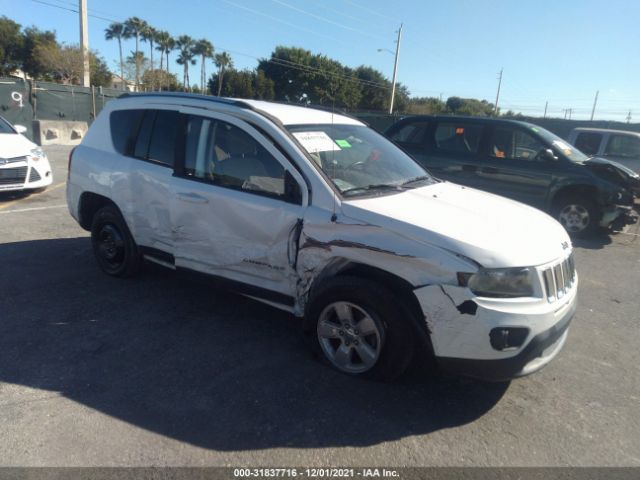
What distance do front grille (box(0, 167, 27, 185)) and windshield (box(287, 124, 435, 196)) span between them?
21.8 feet

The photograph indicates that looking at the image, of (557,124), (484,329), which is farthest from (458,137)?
(557,124)

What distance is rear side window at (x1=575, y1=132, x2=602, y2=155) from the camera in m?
11.8

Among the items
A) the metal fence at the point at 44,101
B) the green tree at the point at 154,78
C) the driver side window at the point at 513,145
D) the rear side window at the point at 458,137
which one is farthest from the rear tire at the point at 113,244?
the green tree at the point at 154,78

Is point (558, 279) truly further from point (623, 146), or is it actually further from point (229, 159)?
point (623, 146)

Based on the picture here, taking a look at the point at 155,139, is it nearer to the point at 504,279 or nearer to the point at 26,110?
the point at 504,279

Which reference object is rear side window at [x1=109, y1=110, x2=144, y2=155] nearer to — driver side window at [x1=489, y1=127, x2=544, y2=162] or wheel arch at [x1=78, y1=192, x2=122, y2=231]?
wheel arch at [x1=78, y1=192, x2=122, y2=231]

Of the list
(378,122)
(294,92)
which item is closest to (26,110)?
(378,122)

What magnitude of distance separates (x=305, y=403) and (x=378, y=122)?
22826 millimetres

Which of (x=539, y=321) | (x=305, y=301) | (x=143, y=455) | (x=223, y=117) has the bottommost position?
(x=143, y=455)

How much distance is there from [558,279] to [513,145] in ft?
18.5

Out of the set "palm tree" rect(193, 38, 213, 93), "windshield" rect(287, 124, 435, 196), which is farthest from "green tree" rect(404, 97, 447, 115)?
"windshield" rect(287, 124, 435, 196)

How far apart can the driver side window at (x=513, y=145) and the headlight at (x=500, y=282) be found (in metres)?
5.83

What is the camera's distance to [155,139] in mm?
4379

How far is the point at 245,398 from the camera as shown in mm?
3033
